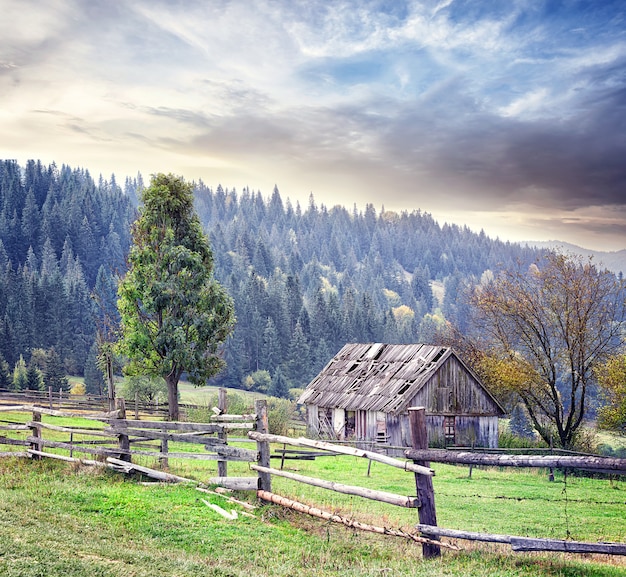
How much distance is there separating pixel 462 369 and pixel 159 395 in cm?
2893

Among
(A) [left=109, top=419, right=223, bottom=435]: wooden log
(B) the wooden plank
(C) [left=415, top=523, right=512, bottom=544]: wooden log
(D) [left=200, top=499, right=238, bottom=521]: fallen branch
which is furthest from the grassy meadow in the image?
(A) [left=109, top=419, right=223, bottom=435]: wooden log

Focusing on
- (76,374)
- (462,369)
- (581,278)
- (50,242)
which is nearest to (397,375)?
(462,369)

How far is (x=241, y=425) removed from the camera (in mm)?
13695

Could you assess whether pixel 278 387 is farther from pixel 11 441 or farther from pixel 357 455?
pixel 357 455

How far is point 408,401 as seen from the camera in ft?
123

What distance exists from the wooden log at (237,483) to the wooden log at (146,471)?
0.89 meters

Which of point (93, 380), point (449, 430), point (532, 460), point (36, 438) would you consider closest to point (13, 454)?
point (36, 438)

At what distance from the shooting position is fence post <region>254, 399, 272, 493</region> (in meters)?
13.0

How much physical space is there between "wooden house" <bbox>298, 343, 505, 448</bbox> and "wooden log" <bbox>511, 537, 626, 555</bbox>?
29.2 meters

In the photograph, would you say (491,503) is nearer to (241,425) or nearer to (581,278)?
(241,425)

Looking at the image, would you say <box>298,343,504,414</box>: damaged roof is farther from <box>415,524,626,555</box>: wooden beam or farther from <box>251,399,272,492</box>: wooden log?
<box>415,524,626,555</box>: wooden beam

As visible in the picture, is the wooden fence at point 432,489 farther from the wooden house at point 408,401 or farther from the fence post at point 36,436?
the wooden house at point 408,401

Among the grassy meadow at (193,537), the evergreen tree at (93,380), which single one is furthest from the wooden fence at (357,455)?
the evergreen tree at (93,380)

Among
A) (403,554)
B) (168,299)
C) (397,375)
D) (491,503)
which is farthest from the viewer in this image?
(397,375)
